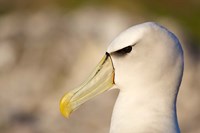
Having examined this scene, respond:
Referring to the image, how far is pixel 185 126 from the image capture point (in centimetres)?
1136

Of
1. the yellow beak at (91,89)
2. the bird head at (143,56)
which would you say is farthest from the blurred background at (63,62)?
the bird head at (143,56)

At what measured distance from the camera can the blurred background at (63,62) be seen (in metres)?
11.4

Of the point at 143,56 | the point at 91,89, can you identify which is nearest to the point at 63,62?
the point at 91,89

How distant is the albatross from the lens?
496 centimetres

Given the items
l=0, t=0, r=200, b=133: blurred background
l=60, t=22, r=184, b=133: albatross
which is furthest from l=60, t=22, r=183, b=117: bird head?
l=0, t=0, r=200, b=133: blurred background

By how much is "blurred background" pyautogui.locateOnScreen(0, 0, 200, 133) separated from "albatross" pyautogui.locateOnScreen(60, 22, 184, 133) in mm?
5564

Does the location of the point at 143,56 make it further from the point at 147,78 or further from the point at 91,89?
the point at 91,89

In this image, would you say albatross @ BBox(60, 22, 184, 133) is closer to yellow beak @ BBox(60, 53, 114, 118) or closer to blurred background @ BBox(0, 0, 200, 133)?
yellow beak @ BBox(60, 53, 114, 118)

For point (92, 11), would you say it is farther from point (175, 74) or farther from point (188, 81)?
point (175, 74)

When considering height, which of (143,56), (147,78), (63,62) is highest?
(143,56)

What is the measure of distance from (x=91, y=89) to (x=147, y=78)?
39 cm

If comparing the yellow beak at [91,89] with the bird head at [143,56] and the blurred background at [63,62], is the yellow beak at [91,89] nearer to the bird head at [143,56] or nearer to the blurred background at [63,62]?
the bird head at [143,56]

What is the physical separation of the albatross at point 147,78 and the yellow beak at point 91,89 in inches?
4.6

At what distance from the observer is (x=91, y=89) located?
17.2 feet
